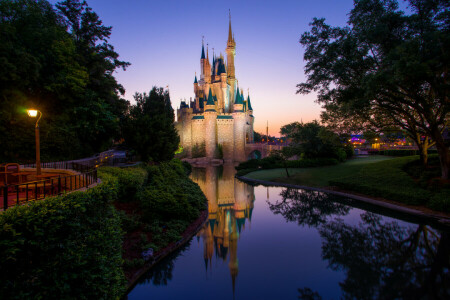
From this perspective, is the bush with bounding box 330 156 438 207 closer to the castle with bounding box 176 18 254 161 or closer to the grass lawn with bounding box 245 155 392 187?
the grass lawn with bounding box 245 155 392 187

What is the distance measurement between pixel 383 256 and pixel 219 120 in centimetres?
5272

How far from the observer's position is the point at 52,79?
1683 centimetres

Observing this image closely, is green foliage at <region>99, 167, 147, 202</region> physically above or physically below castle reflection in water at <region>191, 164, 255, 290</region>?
above

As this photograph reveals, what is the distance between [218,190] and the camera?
22.5m

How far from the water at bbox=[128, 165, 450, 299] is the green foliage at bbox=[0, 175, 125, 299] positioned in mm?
2022

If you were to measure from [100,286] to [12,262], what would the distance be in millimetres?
2086

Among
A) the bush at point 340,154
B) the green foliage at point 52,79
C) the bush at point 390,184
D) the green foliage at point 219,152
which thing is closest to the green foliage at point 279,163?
the bush at point 340,154

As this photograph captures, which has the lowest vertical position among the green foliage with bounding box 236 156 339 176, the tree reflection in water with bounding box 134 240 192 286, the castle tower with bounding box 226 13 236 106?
the tree reflection in water with bounding box 134 240 192 286

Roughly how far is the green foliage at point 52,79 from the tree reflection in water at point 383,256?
18.1m

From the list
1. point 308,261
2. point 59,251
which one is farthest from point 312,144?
point 59,251

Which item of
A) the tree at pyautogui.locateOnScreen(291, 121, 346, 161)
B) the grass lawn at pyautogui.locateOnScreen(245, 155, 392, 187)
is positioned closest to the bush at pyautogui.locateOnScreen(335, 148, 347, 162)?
the tree at pyautogui.locateOnScreen(291, 121, 346, 161)

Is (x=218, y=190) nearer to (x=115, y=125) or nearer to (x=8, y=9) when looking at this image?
(x=115, y=125)

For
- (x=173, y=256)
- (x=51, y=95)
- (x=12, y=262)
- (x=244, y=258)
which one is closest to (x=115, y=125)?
(x=51, y=95)

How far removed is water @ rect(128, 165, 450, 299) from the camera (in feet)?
22.8
